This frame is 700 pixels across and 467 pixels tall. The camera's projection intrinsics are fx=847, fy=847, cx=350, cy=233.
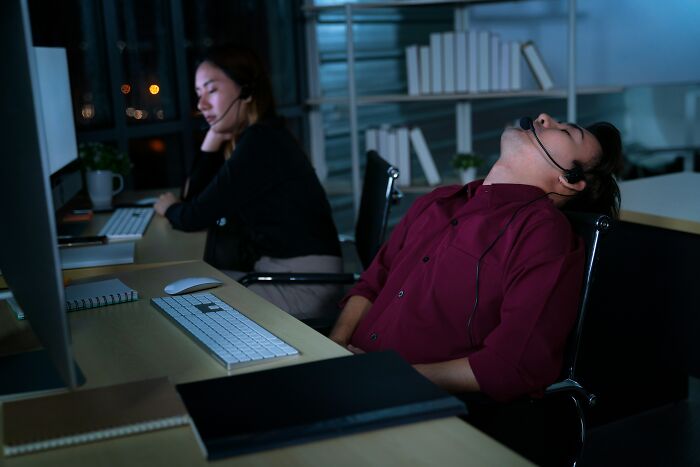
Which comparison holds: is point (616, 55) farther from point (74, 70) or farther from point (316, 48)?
point (74, 70)

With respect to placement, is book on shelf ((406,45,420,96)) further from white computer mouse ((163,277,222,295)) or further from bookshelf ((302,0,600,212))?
white computer mouse ((163,277,222,295))

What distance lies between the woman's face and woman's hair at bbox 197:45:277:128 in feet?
0.06

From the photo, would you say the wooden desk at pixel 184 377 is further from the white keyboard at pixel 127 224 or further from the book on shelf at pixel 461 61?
the book on shelf at pixel 461 61

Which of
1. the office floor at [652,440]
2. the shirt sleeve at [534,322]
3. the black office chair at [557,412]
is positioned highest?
the shirt sleeve at [534,322]

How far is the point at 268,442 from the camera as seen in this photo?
1.05 m

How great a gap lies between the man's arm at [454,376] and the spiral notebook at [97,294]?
0.66 m

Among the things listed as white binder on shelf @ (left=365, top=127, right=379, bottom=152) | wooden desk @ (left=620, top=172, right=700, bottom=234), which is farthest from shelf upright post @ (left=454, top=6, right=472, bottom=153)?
wooden desk @ (left=620, top=172, right=700, bottom=234)

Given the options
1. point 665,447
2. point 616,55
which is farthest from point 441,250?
point 616,55

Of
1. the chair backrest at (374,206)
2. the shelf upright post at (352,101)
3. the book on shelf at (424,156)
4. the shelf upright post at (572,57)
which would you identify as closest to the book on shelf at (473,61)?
the book on shelf at (424,156)

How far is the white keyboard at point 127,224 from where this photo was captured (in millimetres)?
2611

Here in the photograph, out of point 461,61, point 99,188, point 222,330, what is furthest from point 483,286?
point 461,61

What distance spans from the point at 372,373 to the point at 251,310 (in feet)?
1.70

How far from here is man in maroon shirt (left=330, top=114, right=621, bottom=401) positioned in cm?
158

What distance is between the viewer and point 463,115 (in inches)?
178
